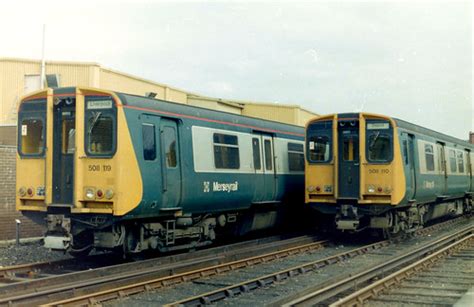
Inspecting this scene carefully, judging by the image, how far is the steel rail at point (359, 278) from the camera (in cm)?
834

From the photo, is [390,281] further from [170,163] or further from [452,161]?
[452,161]

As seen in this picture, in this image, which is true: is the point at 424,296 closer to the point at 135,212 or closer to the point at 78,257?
the point at 135,212

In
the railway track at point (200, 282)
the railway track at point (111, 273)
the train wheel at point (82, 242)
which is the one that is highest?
the train wheel at point (82, 242)

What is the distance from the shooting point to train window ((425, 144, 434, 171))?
17938 mm

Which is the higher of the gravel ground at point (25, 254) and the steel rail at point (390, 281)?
the gravel ground at point (25, 254)

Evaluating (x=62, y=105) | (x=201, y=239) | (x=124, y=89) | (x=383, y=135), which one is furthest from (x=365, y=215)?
(x=124, y=89)

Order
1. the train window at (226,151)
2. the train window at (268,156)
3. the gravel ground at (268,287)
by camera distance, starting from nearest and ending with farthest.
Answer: the gravel ground at (268,287) → the train window at (226,151) → the train window at (268,156)

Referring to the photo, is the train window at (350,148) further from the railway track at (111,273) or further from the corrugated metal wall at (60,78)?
the corrugated metal wall at (60,78)

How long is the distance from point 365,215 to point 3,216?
966cm

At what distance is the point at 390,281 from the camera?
393 inches

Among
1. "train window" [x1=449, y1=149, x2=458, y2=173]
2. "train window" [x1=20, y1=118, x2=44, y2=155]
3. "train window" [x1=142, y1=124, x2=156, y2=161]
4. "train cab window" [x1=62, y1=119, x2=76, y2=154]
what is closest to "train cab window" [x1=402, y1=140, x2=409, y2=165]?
"train window" [x1=449, y1=149, x2=458, y2=173]

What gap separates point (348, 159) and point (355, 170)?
15.3 inches

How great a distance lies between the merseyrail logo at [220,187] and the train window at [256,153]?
1224 millimetres

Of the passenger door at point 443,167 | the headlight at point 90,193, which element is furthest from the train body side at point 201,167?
the passenger door at point 443,167
